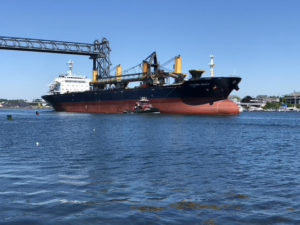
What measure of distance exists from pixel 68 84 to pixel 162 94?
44095 mm

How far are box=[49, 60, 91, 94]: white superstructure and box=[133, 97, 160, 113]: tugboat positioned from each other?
117 feet

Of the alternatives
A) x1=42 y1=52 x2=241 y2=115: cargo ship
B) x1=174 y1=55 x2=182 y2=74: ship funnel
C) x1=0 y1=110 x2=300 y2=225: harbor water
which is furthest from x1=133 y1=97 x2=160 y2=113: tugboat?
x1=0 y1=110 x2=300 y2=225: harbor water

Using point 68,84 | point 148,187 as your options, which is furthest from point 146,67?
point 148,187

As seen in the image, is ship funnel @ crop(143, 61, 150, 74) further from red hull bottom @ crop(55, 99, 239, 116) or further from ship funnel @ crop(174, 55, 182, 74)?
red hull bottom @ crop(55, 99, 239, 116)

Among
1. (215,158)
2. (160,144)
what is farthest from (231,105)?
(215,158)

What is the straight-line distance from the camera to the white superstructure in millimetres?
104500

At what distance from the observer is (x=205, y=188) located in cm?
1223

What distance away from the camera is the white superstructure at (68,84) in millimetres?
104500

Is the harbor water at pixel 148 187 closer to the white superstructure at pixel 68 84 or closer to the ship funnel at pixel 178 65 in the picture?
the ship funnel at pixel 178 65

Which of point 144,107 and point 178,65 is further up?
point 178,65

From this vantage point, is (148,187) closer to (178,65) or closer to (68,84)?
(178,65)

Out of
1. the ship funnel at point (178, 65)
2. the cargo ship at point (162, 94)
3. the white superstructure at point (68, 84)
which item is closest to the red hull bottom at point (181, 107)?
the cargo ship at point (162, 94)

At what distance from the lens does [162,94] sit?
69688 mm

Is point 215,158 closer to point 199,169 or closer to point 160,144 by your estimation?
point 199,169
